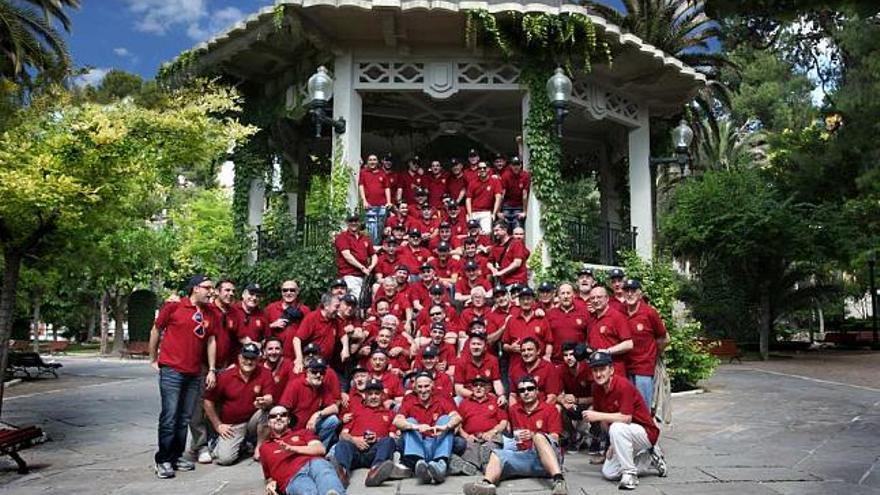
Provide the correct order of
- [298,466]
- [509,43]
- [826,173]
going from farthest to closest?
[826,173] → [509,43] → [298,466]

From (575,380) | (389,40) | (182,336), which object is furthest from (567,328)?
(389,40)

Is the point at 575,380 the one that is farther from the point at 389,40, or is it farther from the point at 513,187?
the point at 389,40

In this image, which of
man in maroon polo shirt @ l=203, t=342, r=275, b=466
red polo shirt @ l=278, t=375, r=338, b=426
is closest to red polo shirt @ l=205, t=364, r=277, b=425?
man in maroon polo shirt @ l=203, t=342, r=275, b=466

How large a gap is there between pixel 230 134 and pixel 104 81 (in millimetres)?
22560

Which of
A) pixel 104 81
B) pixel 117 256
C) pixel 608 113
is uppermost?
pixel 104 81

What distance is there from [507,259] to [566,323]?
2.57m

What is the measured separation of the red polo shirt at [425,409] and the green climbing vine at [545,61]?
5325 mm

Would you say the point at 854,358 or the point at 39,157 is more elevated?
the point at 39,157

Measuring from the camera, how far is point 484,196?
470 inches

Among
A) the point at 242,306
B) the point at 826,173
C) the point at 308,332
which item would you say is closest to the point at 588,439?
the point at 308,332

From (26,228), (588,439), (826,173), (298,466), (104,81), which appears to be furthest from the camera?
(104,81)

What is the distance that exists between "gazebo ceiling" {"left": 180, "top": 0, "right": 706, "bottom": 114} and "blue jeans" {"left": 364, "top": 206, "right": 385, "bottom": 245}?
2733 millimetres

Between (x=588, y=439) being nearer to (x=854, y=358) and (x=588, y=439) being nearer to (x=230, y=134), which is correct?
(x=230, y=134)

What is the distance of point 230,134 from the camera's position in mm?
10250
